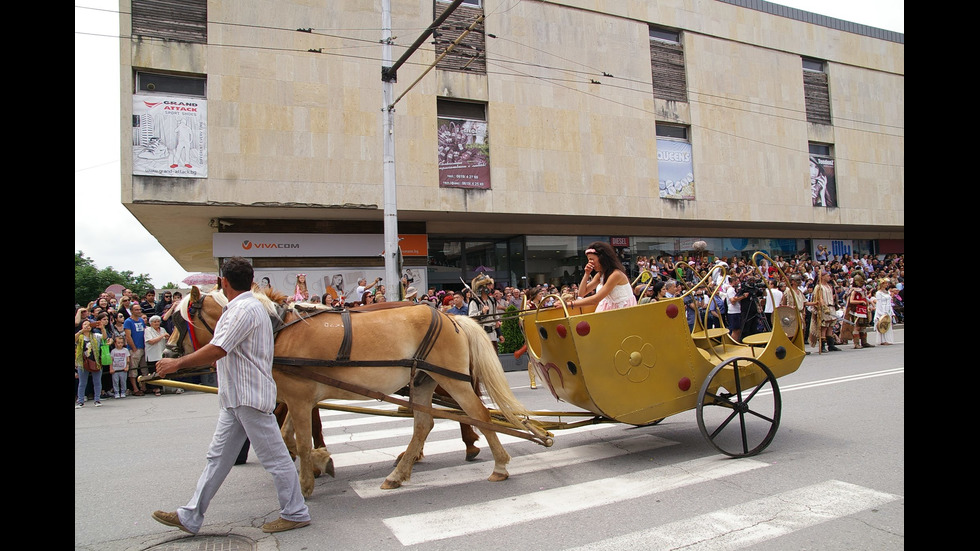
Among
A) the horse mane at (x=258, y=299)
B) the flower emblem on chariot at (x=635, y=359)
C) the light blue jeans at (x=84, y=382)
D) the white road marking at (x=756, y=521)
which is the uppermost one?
the horse mane at (x=258, y=299)

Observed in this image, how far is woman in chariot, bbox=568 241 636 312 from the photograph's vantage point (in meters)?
5.41

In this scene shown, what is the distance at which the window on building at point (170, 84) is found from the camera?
51.3 ft

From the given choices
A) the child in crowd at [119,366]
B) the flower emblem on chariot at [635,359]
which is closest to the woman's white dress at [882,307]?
the flower emblem on chariot at [635,359]

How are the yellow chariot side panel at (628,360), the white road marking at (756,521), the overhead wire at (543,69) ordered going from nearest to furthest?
the white road marking at (756,521) < the yellow chariot side panel at (628,360) < the overhead wire at (543,69)

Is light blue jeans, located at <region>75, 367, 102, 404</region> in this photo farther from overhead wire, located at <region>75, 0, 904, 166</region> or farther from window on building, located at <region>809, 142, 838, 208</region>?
window on building, located at <region>809, 142, 838, 208</region>

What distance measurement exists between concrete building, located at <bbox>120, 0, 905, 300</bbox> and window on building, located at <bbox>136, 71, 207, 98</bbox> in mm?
49

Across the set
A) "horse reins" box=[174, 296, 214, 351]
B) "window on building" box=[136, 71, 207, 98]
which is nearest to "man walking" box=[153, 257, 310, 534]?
"horse reins" box=[174, 296, 214, 351]

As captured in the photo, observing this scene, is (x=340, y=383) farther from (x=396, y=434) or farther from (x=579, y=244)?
(x=579, y=244)

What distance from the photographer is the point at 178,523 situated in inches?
145

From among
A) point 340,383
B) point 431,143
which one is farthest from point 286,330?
point 431,143

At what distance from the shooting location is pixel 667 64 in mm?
22953

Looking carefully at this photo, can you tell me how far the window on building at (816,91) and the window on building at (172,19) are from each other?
25.1 meters

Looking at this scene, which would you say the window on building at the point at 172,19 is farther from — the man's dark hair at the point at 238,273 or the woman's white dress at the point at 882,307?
the woman's white dress at the point at 882,307

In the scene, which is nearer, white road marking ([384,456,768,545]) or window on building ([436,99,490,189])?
white road marking ([384,456,768,545])
